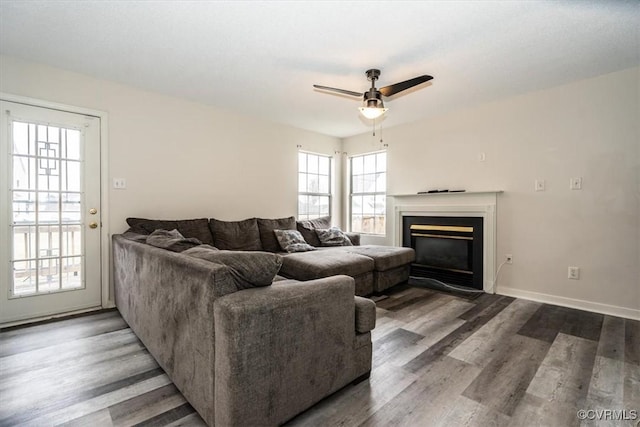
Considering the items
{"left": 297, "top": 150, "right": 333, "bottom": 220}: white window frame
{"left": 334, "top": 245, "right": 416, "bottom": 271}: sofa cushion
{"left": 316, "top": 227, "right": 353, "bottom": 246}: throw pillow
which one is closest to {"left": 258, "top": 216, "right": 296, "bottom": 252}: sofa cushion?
{"left": 316, "top": 227, "right": 353, "bottom": 246}: throw pillow

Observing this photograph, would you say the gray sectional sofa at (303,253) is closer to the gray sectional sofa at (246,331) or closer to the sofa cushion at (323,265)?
the sofa cushion at (323,265)

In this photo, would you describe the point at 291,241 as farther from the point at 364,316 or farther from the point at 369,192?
the point at 364,316

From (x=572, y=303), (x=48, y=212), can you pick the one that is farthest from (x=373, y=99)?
(x=48, y=212)

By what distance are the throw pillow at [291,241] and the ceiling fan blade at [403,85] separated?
7.03 feet

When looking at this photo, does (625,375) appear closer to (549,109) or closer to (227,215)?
(549,109)

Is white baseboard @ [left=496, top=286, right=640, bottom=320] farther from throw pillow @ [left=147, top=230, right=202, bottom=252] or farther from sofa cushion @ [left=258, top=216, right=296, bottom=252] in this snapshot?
throw pillow @ [left=147, top=230, right=202, bottom=252]

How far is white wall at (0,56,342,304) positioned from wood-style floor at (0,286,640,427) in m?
1.45

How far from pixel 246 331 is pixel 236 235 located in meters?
2.64

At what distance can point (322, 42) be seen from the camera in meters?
2.34

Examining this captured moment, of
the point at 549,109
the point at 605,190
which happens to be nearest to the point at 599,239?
the point at 605,190

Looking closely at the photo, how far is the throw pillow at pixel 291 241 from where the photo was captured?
385 cm

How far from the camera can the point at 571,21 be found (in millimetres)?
2049

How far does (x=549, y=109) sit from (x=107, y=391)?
4.66 meters

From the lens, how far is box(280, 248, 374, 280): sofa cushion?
301 centimetres
